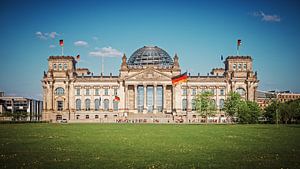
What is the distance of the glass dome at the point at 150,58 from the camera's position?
133000 millimetres

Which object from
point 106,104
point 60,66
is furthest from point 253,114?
point 60,66

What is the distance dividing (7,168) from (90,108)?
10996 cm

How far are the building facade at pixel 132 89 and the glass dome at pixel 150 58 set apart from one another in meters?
3.01

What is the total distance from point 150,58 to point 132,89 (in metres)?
14.1

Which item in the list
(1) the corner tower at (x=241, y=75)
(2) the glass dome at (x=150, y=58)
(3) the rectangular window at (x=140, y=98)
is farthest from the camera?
(2) the glass dome at (x=150, y=58)

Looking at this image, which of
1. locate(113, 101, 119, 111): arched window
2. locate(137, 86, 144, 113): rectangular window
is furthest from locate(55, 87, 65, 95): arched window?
locate(137, 86, 144, 113): rectangular window

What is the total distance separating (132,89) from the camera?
129625 millimetres

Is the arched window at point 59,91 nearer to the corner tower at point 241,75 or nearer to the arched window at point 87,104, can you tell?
the arched window at point 87,104

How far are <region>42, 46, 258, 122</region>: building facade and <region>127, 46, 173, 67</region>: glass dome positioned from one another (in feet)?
9.88

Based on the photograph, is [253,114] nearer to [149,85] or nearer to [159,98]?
[159,98]

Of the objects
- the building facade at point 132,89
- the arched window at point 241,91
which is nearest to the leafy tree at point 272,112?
the building facade at point 132,89

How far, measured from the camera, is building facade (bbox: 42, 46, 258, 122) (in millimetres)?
126312

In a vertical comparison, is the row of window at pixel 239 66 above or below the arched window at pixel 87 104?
above

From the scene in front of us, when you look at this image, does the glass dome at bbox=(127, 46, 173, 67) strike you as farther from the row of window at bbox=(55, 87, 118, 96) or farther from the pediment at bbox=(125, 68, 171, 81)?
the row of window at bbox=(55, 87, 118, 96)
